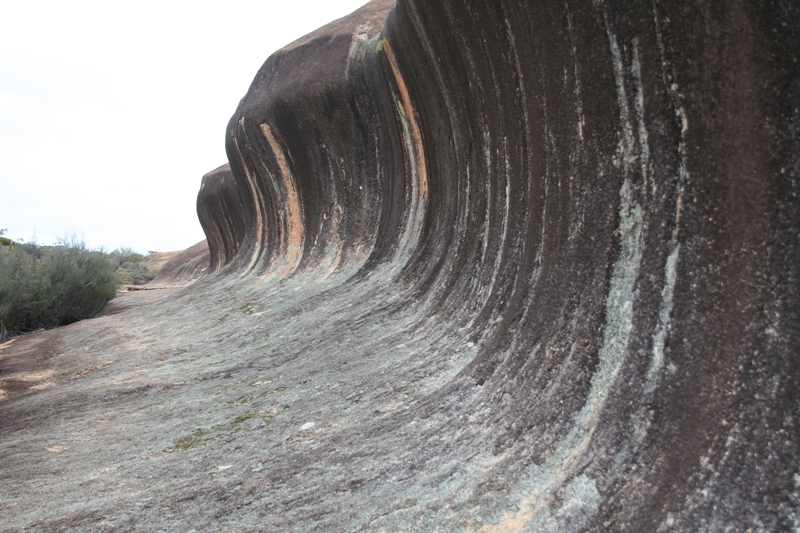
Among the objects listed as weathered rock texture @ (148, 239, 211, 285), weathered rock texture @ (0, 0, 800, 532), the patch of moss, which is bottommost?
the patch of moss

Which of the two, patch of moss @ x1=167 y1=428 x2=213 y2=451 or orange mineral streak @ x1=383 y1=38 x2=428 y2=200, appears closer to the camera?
patch of moss @ x1=167 y1=428 x2=213 y2=451

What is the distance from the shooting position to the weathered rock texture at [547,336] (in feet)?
6.26

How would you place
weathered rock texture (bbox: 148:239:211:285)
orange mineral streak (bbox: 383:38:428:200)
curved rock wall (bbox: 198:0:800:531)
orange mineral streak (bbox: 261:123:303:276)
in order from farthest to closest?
weathered rock texture (bbox: 148:239:211:285)
orange mineral streak (bbox: 261:123:303:276)
orange mineral streak (bbox: 383:38:428:200)
curved rock wall (bbox: 198:0:800:531)

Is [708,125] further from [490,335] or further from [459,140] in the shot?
[459,140]

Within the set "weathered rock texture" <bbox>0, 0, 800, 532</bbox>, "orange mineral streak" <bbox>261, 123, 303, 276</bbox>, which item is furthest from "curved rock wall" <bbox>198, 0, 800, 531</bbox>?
"orange mineral streak" <bbox>261, 123, 303, 276</bbox>

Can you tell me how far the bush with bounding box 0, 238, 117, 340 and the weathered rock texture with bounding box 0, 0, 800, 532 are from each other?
5.08 meters

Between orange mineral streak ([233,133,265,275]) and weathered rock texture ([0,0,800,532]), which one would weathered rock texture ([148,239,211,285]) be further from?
weathered rock texture ([0,0,800,532])

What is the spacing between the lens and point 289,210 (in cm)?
862

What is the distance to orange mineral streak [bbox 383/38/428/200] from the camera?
5602 mm

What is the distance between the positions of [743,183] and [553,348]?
3.68 ft

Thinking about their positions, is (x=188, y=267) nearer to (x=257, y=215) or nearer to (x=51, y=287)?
(x=51, y=287)

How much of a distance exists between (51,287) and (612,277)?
35.1ft

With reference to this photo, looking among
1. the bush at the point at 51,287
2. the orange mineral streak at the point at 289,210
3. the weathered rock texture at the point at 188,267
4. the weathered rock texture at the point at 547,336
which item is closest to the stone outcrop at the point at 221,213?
the bush at the point at 51,287

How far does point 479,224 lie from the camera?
167 inches
